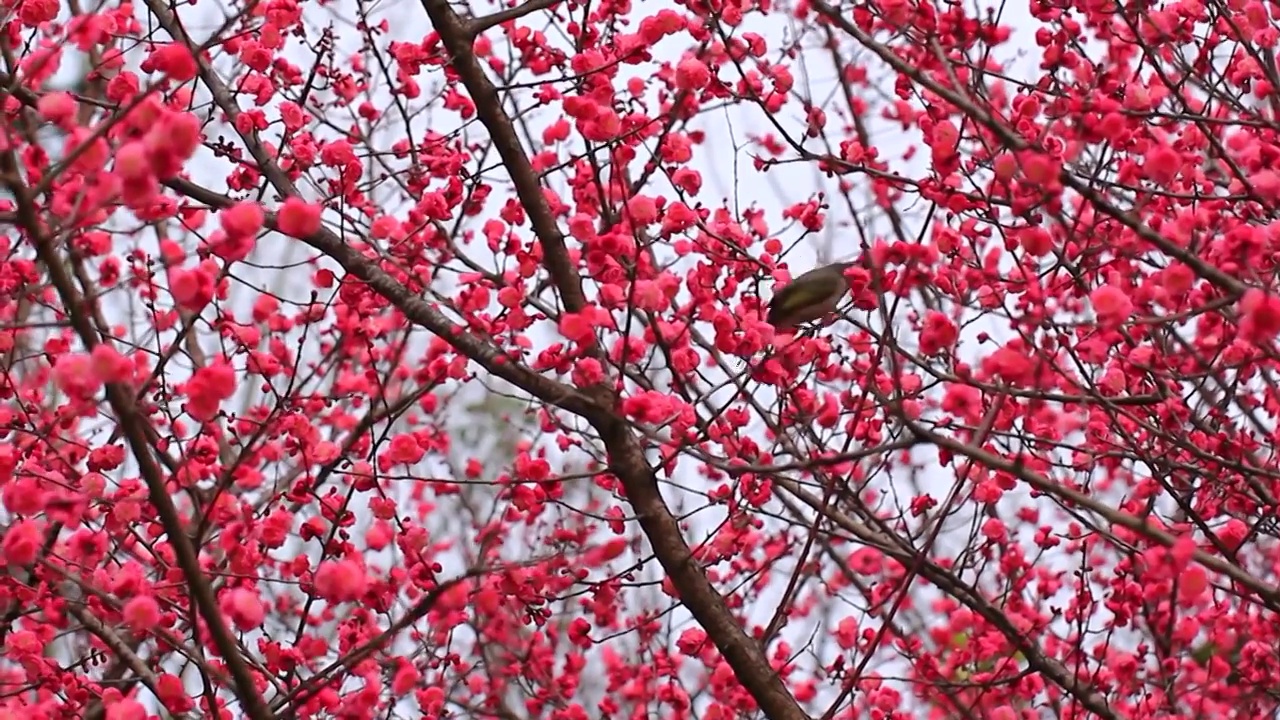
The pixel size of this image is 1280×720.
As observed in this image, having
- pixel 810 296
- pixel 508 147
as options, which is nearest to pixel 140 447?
pixel 508 147

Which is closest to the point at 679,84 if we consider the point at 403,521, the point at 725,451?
the point at 725,451

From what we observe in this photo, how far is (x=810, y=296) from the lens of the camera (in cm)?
380

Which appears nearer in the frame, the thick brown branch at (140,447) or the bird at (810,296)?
the thick brown branch at (140,447)

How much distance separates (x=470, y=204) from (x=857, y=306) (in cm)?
145

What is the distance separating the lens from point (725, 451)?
4.02 meters

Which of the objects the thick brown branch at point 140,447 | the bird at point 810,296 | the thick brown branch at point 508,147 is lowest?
the thick brown branch at point 140,447

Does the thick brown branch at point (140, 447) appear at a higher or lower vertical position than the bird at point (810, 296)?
lower

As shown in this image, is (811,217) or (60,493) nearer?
(60,493)

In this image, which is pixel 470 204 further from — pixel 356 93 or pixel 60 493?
pixel 60 493

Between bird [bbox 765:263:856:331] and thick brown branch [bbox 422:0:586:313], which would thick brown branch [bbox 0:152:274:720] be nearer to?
thick brown branch [bbox 422:0:586:313]

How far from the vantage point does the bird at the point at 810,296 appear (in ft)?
12.4

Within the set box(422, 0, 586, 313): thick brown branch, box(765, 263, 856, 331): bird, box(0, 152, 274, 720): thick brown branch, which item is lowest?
box(0, 152, 274, 720): thick brown branch

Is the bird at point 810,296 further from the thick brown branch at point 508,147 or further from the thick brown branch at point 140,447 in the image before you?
the thick brown branch at point 140,447

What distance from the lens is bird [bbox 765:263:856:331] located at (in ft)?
12.4
